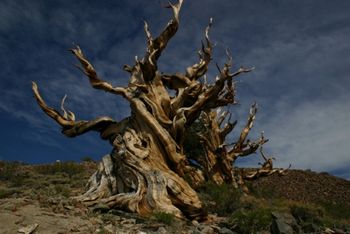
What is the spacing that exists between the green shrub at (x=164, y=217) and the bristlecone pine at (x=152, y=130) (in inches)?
26.5

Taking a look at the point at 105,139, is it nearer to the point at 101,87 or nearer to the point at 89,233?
the point at 101,87

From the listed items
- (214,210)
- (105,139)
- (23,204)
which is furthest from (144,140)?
(23,204)

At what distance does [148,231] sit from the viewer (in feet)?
26.0

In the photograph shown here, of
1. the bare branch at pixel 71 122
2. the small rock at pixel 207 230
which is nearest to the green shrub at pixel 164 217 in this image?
the small rock at pixel 207 230

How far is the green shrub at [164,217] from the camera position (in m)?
8.70

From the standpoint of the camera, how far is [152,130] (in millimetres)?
11766

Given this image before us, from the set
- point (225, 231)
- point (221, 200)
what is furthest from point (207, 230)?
point (221, 200)

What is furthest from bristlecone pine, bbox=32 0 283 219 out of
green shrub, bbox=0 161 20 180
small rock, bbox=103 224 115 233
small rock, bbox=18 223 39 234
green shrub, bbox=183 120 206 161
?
green shrub, bbox=0 161 20 180

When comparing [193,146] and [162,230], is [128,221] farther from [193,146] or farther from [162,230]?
[193,146]

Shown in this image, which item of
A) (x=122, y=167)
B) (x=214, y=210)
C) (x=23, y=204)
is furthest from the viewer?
(x=214, y=210)

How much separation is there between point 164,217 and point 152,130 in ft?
11.4

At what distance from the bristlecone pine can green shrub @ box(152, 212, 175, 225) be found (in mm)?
672

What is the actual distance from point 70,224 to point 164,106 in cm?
553

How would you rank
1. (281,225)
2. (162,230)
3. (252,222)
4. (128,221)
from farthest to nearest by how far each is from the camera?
(252,222), (281,225), (128,221), (162,230)
